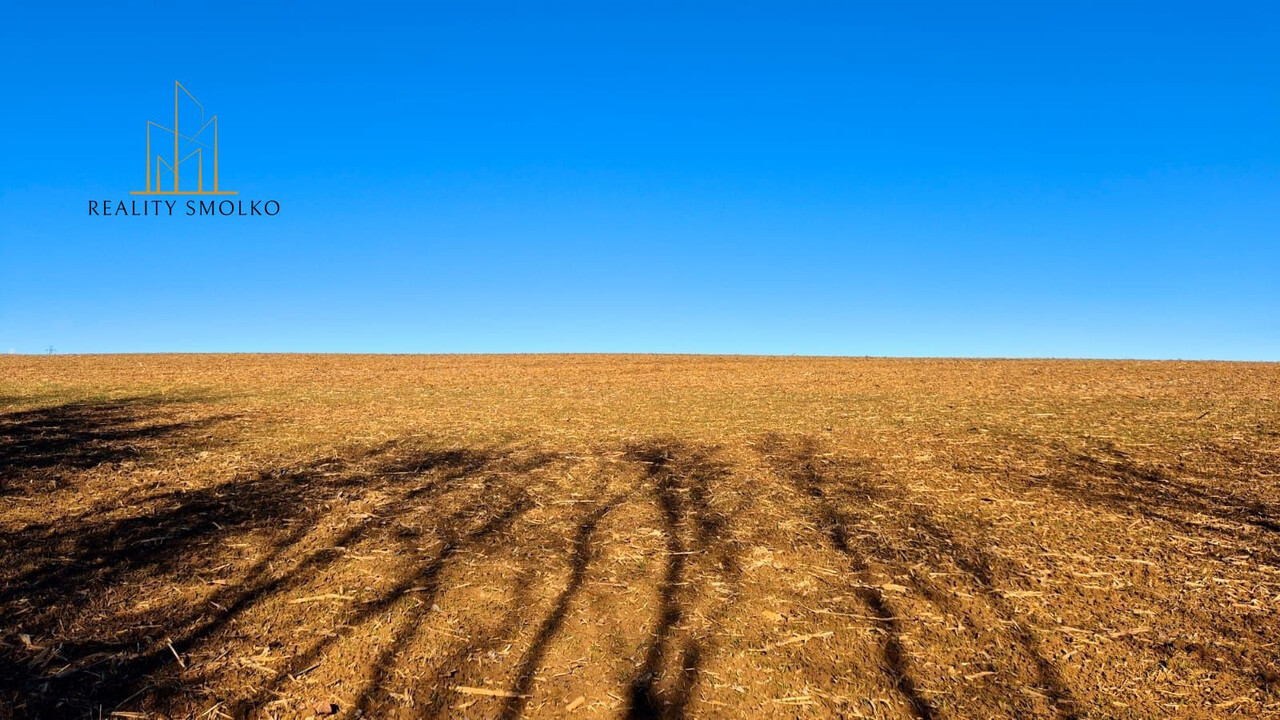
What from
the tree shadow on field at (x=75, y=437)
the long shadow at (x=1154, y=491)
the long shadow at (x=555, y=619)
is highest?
the tree shadow on field at (x=75, y=437)

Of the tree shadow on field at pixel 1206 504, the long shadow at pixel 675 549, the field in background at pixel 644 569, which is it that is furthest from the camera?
the tree shadow on field at pixel 1206 504

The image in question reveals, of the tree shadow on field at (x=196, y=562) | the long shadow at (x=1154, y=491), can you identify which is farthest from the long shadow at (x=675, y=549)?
the long shadow at (x=1154, y=491)

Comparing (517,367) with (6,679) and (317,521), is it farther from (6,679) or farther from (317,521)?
(6,679)

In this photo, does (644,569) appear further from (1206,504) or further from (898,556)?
(1206,504)

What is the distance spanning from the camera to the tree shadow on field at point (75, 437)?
7676mm

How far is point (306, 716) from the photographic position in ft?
11.2

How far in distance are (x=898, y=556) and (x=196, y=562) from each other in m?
5.45

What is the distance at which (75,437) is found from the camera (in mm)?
9805

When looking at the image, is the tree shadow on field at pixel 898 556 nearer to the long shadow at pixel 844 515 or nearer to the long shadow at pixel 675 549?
the long shadow at pixel 844 515

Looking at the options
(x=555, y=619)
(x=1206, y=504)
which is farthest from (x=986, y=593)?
(x=1206, y=504)

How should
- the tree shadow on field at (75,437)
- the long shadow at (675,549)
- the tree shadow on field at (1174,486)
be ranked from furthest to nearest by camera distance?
1. the tree shadow on field at (75,437)
2. the tree shadow on field at (1174,486)
3. the long shadow at (675,549)

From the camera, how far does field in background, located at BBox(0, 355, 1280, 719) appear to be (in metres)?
3.67

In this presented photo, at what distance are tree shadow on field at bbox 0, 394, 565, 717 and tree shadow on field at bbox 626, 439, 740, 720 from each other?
4.89 ft

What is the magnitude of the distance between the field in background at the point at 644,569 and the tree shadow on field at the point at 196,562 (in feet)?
0.09
